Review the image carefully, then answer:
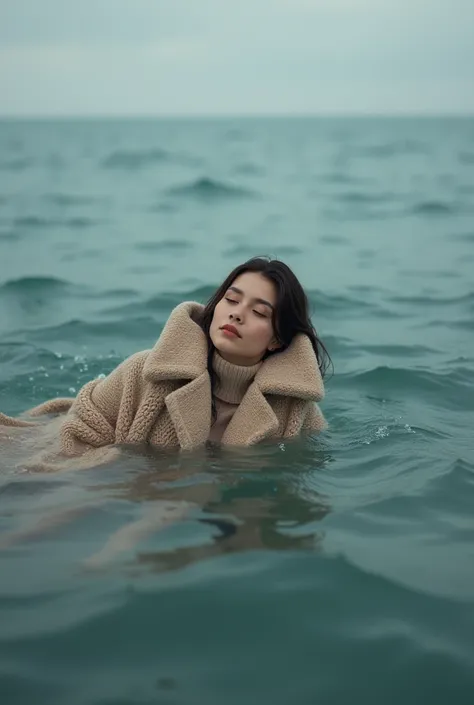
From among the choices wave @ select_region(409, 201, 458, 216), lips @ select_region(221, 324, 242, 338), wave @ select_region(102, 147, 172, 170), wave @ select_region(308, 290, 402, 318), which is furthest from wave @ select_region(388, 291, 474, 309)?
wave @ select_region(102, 147, 172, 170)

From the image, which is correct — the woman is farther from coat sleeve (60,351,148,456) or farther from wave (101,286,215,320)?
wave (101,286,215,320)

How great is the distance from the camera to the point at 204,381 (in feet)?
15.5

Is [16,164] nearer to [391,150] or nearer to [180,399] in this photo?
[391,150]

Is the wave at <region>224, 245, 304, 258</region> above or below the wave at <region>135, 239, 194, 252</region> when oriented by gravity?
below

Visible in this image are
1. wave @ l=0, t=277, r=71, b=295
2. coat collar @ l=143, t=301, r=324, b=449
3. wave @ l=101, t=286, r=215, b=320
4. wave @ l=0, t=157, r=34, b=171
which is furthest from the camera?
wave @ l=0, t=157, r=34, b=171

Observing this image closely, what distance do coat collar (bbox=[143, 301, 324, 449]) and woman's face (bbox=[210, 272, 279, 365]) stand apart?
4.7 inches

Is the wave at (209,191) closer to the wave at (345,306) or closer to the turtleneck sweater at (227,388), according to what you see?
the wave at (345,306)

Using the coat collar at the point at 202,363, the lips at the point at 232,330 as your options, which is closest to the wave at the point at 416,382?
the coat collar at the point at 202,363

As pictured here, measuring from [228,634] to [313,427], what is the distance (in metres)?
2.00

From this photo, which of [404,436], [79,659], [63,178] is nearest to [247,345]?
[404,436]

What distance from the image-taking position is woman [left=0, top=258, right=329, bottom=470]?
4.70 m

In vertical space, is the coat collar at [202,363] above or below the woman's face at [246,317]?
below

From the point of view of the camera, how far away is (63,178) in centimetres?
2534

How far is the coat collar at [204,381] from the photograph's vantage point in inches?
184
